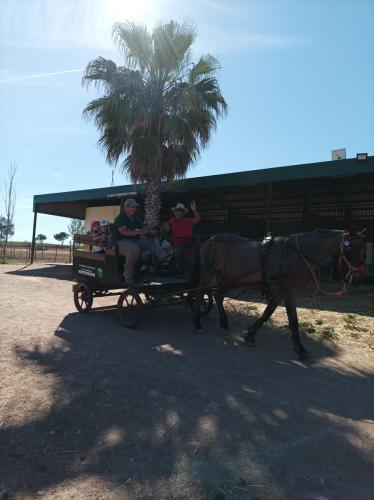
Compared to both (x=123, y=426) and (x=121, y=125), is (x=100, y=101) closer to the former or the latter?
(x=121, y=125)

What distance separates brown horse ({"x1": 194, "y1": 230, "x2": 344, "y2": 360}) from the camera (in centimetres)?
532

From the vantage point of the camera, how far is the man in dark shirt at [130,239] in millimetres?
6602

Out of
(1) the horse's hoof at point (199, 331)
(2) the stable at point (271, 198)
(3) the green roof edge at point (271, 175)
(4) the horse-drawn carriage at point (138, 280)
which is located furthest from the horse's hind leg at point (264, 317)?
(3) the green roof edge at point (271, 175)

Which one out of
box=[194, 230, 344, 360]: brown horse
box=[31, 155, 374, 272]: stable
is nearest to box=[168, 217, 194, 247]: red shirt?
box=[194, 230, 344, 360]: brown horse

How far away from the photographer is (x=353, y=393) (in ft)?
13.5

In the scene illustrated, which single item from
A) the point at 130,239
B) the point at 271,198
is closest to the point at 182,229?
the point at 130,239

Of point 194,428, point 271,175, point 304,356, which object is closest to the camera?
point 194,428

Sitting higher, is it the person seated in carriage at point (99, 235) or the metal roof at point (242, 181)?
the metal roof at point (242, 181)

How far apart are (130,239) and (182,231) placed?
1.12m

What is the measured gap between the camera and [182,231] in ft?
24.6

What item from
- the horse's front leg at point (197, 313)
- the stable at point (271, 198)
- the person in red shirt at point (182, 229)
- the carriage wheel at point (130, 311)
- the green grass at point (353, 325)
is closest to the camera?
the carriage wheel at point (130, 311)

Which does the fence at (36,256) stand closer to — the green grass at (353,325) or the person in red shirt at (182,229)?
the person in red shirt at (182,229)

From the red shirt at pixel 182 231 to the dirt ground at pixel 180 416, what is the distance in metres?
1.87

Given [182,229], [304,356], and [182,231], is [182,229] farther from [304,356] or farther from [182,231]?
[304,356]
